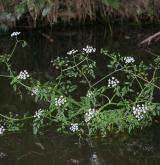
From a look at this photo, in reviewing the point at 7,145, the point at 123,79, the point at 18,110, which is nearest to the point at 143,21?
the point at 123,79

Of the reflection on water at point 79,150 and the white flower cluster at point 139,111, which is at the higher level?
the white flower cluster at point 139,111

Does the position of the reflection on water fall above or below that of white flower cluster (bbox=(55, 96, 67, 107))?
below

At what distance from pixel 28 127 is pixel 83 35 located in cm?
229

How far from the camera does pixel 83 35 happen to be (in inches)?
229

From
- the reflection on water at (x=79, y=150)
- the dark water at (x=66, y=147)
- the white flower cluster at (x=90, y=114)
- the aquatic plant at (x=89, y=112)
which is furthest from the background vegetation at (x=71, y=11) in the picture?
the white flower cluster at (x=90, y=114)

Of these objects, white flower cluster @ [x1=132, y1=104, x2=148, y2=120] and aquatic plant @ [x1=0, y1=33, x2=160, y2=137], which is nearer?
white flower cluster @ [x1=132, y1=104, x2=148, y2=120]

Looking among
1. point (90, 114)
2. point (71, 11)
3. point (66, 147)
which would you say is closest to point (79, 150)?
point (66, 147)

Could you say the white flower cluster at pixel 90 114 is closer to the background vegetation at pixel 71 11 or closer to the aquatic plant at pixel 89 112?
the aquatic plant at pixel 89 112

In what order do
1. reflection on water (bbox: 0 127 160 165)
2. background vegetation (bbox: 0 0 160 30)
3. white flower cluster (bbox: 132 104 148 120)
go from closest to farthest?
white flower cluster (bbox: 132 104 148 120), reflection on water (bbox: 0 127 160 165), background vegetation (bbox: 0 0 160 30)

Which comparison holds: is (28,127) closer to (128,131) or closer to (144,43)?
(128,131)

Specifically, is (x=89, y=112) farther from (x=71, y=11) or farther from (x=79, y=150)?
(x=71, y=11)

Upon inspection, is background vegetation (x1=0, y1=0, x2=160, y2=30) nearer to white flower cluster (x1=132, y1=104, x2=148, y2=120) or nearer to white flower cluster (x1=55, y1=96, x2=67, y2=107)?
white flower cluster (x1=55, y1=96, x2=67, y2=107)

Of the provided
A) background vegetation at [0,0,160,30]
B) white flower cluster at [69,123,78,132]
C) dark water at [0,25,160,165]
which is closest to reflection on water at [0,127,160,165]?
dark water at [0,25,160,165]

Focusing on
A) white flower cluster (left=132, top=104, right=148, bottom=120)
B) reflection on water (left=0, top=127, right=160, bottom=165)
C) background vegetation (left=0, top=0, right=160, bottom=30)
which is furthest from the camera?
background vegetation (left=0, top=0, right=160, bottom=30)
